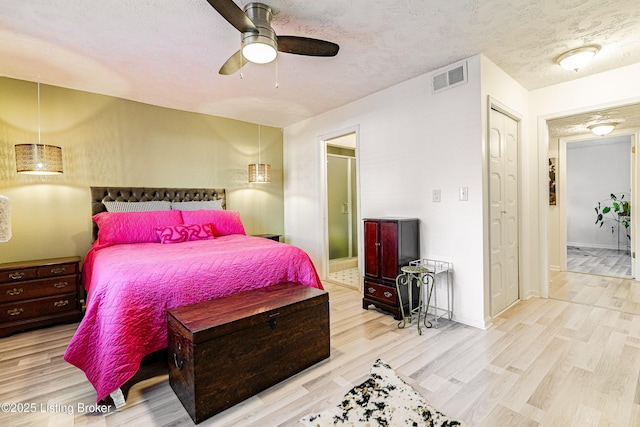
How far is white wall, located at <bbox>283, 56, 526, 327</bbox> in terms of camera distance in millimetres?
2750

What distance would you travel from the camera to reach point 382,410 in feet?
5.46

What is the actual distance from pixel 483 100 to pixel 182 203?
11.9 feet

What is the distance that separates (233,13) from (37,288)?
315 cm

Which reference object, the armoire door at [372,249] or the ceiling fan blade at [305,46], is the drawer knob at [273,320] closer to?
the armoire door at [372,249]

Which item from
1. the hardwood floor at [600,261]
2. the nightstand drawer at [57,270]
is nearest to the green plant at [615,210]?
the hardwood floor at [600,261]

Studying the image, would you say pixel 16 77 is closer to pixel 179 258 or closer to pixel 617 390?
pixel 179 258

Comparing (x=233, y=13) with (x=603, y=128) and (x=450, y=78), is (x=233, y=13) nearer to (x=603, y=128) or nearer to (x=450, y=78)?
(x=450, y=78)

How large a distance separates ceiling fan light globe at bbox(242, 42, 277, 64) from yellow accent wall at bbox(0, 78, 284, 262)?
255cm

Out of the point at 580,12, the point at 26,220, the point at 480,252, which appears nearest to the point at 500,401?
the point at 480,252

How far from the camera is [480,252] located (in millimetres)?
2721

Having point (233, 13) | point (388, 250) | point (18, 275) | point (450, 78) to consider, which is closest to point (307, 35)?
point (233, 13)

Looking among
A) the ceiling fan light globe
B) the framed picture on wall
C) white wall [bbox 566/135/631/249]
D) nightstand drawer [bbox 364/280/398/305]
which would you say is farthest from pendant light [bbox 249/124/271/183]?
white wall [bbox 566/135/631/249]

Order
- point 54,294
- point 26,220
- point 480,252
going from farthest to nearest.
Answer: point 26,220, point 54,294, point 480,252

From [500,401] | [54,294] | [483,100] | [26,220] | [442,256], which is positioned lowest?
[500,401]
